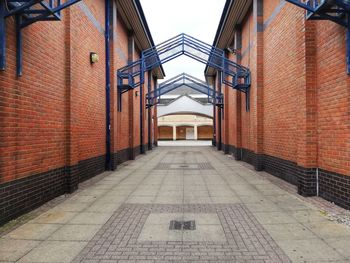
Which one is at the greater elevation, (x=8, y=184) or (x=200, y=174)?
(x=8, y=184)

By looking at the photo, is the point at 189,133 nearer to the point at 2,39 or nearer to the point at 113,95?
the point at 113,95

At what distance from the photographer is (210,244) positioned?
3779 mm

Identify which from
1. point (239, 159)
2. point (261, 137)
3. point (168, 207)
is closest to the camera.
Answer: point (168, 207)

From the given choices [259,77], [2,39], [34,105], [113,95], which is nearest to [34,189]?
[34,105]

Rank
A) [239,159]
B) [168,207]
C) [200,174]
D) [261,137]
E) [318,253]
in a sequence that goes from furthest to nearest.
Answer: [239,159], [261,137], [200,174], [168,207], [318,253]

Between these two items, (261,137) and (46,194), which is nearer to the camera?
(46,194)

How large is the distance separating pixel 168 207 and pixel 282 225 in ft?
7.23

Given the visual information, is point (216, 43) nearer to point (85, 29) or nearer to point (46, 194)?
point (85, 29)

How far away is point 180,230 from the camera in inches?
170

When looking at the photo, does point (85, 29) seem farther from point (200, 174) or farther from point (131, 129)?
point (131, 129)

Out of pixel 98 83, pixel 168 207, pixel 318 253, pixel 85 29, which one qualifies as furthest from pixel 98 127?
pixel 318 253

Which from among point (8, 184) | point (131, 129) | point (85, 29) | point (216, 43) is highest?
point (216, 43)

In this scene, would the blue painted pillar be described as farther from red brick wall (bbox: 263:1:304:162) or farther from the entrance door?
the entrance door

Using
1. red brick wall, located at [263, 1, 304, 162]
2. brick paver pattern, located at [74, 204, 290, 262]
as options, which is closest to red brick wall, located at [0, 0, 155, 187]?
brick paver pattern, located at [74, 204, 290, 262]
